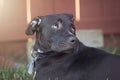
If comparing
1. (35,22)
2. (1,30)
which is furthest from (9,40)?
(35,22)

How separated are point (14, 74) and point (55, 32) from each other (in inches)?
71.9

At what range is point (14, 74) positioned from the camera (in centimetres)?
705

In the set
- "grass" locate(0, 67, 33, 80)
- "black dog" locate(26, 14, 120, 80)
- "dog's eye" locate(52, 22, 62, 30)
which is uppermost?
"dog's eye" locate(52, 22, 62, 30)

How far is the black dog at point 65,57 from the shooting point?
5.32 m

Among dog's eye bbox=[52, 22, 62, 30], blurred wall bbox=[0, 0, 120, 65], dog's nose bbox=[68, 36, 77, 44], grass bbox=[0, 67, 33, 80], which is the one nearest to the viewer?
dog's nose bbox=[68, 36, 77, 44]

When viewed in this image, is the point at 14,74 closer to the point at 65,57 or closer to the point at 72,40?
the point at 65,57

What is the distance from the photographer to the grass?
273 inches

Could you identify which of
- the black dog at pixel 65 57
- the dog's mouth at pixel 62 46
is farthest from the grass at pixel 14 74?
the dog's mouth at pixel 62 46

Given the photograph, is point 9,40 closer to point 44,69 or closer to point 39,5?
point 39,5

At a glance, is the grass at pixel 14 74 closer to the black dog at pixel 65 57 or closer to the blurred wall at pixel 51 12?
the black dog at pixel 65 57

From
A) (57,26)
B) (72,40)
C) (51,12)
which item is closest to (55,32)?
(57,26)

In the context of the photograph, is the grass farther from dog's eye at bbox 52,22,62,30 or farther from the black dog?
dog's eye at bbox 52,22,62,30

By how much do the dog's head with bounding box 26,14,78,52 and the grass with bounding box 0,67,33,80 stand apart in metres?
1.42

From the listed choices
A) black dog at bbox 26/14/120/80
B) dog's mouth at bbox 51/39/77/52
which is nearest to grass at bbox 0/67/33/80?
black dog at bbox 26/14/120/80
